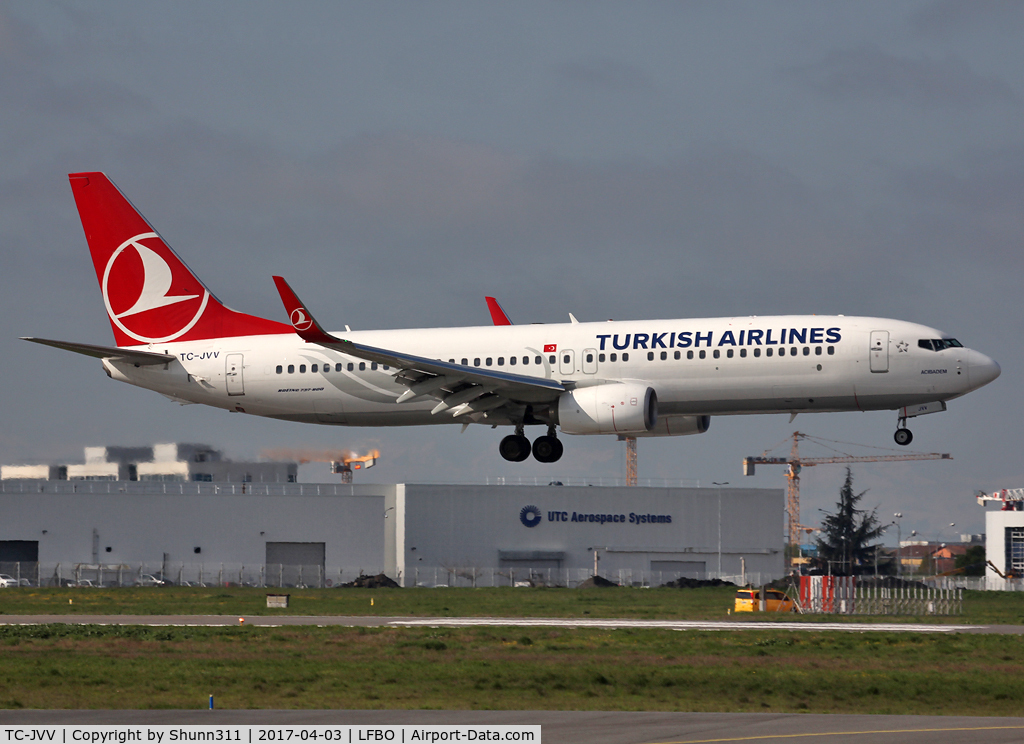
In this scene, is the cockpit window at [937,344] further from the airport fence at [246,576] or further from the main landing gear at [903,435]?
the airport fence at [246,576]

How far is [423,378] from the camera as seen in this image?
1763 inches

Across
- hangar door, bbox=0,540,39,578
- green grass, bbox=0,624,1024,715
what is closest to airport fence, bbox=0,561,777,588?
hangar door, bbox=0,540,39,578

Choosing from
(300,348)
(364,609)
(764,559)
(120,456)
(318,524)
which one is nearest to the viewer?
(300,348)

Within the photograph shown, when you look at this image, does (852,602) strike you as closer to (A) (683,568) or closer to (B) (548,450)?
(B) (548,450)

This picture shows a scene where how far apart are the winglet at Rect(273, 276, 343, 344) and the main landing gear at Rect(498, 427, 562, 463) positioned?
9042 mm

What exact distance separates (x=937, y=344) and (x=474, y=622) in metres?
20.6

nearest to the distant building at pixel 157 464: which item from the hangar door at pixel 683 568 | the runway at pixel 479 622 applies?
the runway at pixel 479 622

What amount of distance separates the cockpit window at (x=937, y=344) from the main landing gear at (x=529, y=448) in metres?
13.3

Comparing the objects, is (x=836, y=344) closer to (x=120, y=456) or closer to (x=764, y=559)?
(x=120, y=456)

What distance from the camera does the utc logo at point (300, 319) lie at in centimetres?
4081

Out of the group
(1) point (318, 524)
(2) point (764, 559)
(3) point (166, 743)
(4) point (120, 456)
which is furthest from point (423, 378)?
(2) point (764, 559)

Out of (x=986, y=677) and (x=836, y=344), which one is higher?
(x=836, y=344)

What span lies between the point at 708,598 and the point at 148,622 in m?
33.5

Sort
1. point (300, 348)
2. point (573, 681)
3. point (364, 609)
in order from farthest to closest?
point (364, 609) → point (300, 348) → point (573, 681)
